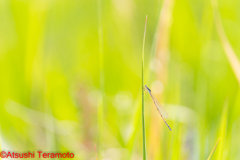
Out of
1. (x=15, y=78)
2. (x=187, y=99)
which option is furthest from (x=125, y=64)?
(x=15, y=78)

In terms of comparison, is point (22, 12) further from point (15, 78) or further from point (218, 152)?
point (218, 152)

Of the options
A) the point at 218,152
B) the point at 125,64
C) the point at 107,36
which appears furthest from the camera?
the point at 107,36

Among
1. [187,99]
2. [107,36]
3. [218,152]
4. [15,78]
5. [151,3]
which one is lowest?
[218,152]

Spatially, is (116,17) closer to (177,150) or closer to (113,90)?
(113,90)

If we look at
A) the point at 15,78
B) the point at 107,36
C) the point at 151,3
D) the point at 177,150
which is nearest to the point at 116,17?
the point at 107,36

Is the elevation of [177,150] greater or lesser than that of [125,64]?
lesser

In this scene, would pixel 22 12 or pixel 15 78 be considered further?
pixel 22 12

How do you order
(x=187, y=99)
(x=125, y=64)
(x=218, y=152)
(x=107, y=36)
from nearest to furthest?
(x=218, y=152)
(x=187, y=99)
(x=125, y=64)
(x=107, y=36)
